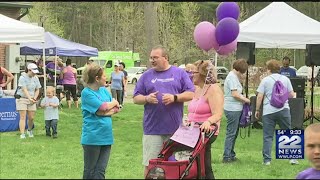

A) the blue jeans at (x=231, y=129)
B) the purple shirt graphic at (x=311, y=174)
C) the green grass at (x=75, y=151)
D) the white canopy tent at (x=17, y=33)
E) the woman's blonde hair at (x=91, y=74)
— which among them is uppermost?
the white canopy tent at (x=17, y=33)

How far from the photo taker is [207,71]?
5961 mm

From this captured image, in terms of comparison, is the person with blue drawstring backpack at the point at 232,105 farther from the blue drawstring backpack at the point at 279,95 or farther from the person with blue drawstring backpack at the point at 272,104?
the blue drawstring backpack at the point at 279,95

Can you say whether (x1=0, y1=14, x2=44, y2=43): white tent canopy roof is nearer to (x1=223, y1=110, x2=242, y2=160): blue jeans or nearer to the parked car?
(x1=223, y1=110, x2=242, y2=160): blue jeans

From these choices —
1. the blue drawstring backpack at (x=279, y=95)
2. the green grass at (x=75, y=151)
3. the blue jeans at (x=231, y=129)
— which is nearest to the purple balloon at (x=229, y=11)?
the green grass at (x=75, y=151)

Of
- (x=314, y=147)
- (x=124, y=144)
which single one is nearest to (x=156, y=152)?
(x=314, y=147)

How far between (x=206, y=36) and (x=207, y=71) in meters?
0.65

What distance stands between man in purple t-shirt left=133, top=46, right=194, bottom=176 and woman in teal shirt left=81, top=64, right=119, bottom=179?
34 cm

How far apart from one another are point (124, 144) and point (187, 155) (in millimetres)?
4957

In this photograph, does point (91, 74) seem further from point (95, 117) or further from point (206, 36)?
point (206, 36)

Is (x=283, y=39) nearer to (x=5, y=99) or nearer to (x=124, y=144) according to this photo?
(x=124, y=144)

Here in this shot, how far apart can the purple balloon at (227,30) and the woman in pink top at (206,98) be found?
428 mm

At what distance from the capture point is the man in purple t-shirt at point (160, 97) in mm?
5504

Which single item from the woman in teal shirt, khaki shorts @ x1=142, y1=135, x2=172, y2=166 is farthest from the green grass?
the woman in teal shirt

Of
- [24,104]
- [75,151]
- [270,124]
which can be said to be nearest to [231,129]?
[270,124]
